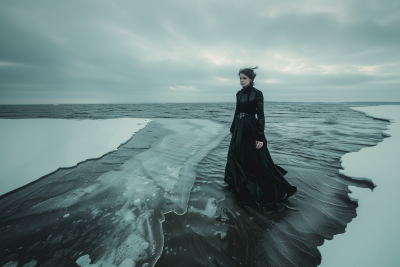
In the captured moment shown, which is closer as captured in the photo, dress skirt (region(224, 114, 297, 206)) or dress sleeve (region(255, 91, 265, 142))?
dress sleeve (region(255, 91, 265, 142))

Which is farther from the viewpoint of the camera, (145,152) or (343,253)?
(145,152)

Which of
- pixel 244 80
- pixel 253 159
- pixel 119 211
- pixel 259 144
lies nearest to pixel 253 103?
pixel 244 80

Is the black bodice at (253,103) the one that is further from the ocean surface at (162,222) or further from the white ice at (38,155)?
the white ice at (38,155)

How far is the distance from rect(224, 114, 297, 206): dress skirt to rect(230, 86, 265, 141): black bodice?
12cm

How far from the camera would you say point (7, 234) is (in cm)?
210

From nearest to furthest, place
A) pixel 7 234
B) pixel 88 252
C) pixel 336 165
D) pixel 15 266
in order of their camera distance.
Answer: pixel 15 266
pixel 88 252
pixel 7 234
pixel 336 165

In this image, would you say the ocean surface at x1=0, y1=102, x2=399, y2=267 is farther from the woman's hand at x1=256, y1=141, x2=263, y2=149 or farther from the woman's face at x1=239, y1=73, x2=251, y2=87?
the woman's face at x1=239, y1=73, x2=251, y2=87

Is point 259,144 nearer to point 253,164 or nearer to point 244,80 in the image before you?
point 253,164

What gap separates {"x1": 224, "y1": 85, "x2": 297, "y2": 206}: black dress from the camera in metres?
2.66

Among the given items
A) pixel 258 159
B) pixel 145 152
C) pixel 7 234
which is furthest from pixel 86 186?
pixel 258 159

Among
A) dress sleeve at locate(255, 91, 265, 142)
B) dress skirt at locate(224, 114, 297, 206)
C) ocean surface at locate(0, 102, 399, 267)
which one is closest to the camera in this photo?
ocean surface at locate(0, 102, 399, 267)

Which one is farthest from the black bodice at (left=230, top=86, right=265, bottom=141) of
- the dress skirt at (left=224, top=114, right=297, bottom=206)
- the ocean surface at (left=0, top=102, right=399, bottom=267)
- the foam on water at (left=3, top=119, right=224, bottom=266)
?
the foam on water at (left=3, top=119, right=224, bottom=266)

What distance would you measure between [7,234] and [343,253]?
13.6ft

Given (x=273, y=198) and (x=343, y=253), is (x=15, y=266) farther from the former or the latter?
(x=343, y=253)
